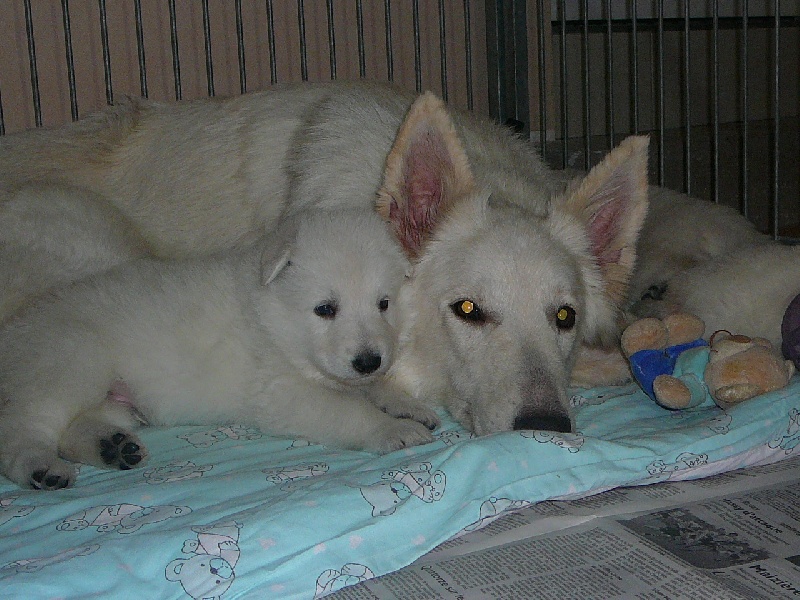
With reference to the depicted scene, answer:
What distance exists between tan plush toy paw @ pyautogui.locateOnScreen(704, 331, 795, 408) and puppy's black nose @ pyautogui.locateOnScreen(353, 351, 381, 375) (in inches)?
33.4

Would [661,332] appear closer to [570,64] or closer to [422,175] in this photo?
[422,175]

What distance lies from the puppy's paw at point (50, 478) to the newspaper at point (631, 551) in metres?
0.67

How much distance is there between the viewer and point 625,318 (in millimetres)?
2621

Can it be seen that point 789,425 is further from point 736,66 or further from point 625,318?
point 736,66

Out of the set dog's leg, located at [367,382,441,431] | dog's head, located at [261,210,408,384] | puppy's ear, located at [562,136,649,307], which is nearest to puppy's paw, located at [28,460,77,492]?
dog's head, located at [261,210,408,384]

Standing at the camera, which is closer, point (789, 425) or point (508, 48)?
point (789, 425)

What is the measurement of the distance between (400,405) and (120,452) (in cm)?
66

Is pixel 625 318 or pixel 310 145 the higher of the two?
→ pixel 310 145

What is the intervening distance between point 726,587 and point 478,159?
1.38m

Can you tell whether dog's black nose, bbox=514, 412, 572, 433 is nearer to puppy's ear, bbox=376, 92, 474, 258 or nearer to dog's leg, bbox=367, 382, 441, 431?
dog's leg, bbox=367, 382, 441, 431

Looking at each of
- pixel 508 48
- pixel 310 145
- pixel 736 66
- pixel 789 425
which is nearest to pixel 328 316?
pixel 310 145

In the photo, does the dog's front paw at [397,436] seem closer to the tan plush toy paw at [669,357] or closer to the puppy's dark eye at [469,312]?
the puppy's dark eye at [469,312]

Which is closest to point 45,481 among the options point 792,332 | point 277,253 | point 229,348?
point 229,348

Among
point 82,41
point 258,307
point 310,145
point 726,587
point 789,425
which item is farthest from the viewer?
point 82,41
